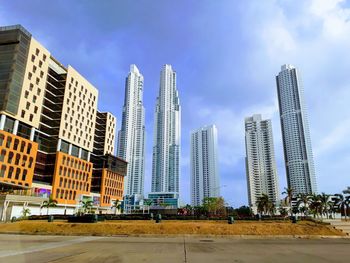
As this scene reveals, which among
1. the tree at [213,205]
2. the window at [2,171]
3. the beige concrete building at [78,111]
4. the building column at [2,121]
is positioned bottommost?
the tree at [213,205]

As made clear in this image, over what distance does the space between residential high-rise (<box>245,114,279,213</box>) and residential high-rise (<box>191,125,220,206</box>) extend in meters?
34.2

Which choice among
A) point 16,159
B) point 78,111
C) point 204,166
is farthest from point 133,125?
point 16,159

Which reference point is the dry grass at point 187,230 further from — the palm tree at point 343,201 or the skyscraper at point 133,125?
the skyscraper at point 133,125

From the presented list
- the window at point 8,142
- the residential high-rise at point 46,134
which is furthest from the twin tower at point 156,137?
the window at point 8,142

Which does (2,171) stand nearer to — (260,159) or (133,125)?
(133,125)

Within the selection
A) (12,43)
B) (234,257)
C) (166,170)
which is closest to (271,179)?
(166,170)

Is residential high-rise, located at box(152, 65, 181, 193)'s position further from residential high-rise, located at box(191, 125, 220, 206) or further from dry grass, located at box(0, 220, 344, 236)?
dry grass, located at box(0, 220, 344, 236)

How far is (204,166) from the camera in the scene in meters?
186

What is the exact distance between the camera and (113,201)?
122m

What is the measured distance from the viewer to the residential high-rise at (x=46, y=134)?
2761 inches

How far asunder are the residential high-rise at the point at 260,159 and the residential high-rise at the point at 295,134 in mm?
11513

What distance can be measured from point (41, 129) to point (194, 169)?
119 m

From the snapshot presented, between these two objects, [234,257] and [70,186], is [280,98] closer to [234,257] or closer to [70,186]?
[70,186]

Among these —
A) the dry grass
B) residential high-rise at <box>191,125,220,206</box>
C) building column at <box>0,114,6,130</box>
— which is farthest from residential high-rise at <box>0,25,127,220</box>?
residential high-rise at <box>191,125,220,206</box>
